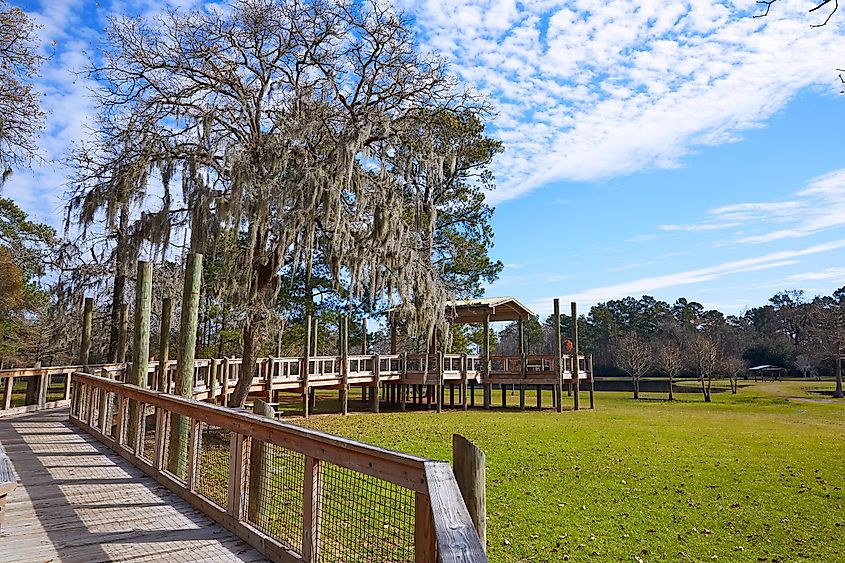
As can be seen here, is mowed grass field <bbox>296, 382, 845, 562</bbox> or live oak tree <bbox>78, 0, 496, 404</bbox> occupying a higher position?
live oak tree <bbox>78, 0, 496, 404</bbox>

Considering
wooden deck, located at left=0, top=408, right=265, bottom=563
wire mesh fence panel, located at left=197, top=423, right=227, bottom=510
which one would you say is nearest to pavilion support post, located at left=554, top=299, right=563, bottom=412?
wire mesh fence panel, located at left=197, top=423, right=227, bottom=510

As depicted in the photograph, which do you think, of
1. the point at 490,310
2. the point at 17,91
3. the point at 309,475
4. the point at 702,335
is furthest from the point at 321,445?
the point at 702,335

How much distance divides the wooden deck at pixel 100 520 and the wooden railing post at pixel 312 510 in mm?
564

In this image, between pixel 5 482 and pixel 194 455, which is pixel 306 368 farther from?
Result: pixel 5 482

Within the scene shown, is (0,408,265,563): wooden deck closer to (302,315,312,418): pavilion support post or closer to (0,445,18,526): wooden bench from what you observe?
(0,445,18,526): wooden bench

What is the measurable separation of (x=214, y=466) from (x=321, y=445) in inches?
283

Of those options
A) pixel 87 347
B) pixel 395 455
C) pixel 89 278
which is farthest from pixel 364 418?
pixel 395 455

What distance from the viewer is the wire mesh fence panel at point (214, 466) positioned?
20.0 ft

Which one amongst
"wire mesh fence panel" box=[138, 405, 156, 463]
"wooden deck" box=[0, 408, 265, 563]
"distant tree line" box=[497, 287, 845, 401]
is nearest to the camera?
"wooden deck" box=[0, 408, 265, 563]

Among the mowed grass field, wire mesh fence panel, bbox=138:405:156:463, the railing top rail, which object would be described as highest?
the railing top rail

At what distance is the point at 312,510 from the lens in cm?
367

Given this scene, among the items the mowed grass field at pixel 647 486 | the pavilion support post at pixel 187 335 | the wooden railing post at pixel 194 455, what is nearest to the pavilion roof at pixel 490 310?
the mowed grass field at pixel 647 486

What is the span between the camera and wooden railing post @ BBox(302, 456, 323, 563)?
3.64 m

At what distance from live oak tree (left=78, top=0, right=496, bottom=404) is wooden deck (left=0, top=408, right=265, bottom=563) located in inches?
247
